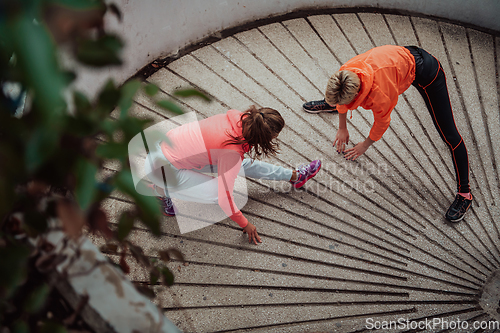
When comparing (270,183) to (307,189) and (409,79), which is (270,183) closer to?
(307,189)

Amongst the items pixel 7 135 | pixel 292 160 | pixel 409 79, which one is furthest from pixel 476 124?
pixel 7 135

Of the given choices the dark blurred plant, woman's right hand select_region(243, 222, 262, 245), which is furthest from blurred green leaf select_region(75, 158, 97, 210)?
woman's right hand select_region(243, 222, 262, 245)

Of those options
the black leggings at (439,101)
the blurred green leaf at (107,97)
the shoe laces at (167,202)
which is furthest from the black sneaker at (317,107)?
the blurred green leaf at (107,97)

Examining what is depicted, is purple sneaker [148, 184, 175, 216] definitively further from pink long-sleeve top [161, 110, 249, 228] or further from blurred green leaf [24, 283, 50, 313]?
blurred green leaf [24, 283, 50, 313]

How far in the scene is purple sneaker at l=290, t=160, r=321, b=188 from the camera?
218 centimetres

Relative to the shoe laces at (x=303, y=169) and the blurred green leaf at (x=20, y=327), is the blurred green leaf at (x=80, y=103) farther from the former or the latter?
the shoe laces at (x=303, y=169)

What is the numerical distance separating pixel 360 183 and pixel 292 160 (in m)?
0.49

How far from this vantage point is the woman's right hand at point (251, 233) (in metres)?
1.91

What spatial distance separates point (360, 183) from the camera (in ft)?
7.54

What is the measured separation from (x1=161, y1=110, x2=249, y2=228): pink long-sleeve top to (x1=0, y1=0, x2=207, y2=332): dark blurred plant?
3.65 feet

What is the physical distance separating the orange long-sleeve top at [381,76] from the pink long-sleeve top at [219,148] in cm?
69

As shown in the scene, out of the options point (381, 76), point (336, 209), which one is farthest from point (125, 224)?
point (336, 209)

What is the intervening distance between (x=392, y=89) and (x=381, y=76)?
0.37ft

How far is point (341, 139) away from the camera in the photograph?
230 centimetres
